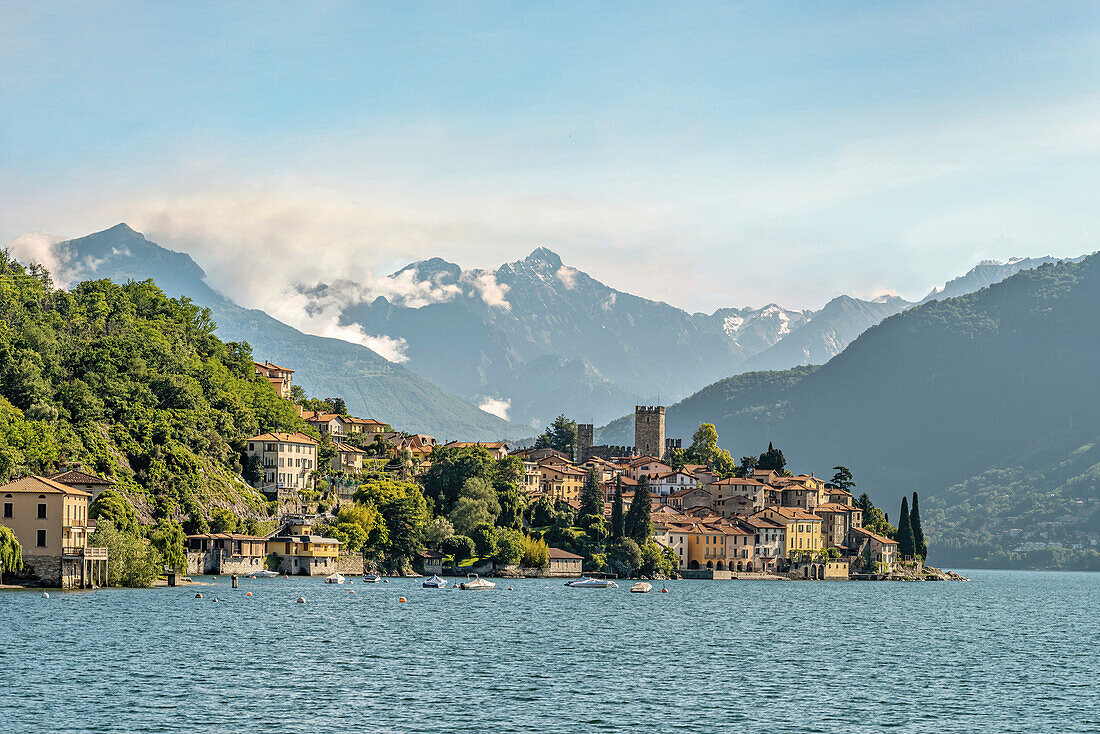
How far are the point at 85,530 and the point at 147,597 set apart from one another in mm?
8241

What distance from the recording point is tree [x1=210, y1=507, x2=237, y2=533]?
457 ft

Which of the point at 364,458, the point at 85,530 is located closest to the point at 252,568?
A: the point at 85,530

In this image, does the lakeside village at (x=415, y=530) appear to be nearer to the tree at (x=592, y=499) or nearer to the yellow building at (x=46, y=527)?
the tree at (x=592, y=499)

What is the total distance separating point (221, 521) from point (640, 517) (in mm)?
59165

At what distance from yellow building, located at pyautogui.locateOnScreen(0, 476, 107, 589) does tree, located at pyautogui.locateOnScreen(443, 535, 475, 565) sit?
6417 centimetres

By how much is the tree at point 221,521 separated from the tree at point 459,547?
29.6 m

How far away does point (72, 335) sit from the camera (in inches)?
6196

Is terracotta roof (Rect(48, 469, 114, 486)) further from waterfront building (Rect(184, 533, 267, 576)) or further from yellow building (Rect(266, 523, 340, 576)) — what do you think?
yellow building (Rect(266, 523, 340, 576))

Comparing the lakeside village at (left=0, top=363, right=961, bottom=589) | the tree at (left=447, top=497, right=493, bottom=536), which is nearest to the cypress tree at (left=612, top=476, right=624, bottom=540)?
the lakeside village at (left=0, top=363, right=961, bottom=589)

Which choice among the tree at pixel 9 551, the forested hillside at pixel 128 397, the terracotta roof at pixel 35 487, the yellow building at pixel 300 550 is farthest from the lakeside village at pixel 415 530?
the tree at pixel 9 551

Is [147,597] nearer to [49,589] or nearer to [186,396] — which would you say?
[49,589]

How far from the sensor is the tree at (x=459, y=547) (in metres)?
160

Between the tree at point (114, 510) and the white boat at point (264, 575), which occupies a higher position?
the tree at point (114, 510)

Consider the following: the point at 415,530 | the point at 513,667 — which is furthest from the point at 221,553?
the point at 513,667
